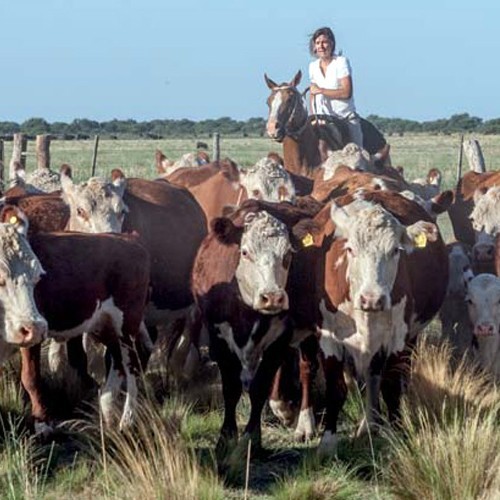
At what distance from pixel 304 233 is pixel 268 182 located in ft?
9.70

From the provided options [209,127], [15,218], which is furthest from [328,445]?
[209,127]

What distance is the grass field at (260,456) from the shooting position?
660 cm

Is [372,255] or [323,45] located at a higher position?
[323,45]

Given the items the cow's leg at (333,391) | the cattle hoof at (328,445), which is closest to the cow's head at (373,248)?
the cow's leg at (333,391)

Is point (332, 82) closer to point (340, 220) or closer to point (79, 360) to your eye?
point (79, 360)

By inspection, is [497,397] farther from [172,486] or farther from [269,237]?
[172,486]

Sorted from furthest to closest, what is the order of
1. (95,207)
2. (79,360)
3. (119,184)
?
(119,184) → (95,207) → (79,360)

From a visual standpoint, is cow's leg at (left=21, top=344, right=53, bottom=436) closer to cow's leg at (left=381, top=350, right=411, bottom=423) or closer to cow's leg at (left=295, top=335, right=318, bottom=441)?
cow's leg at (left=295, top=335, right=318, bottom=441)

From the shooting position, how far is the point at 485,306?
10.0 m

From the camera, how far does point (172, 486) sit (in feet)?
20.9

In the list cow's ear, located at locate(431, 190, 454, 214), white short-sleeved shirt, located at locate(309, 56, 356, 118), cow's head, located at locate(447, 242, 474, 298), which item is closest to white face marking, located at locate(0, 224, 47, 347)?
cow's ear, located at locate(431, 190, 454, 214)

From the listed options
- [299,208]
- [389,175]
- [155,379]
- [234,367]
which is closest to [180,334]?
[155,379]

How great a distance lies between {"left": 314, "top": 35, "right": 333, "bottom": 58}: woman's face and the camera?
14.6m

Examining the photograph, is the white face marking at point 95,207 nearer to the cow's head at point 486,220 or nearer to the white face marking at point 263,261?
the white face marking at point 263,261
